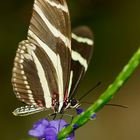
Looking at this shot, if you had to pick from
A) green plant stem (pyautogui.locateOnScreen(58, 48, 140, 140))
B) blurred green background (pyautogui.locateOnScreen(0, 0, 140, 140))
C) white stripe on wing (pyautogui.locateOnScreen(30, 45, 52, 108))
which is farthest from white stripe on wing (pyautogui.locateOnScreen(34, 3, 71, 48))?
blurred green background (pyautogui.locateOnScreen(0, 0, 140, 140))

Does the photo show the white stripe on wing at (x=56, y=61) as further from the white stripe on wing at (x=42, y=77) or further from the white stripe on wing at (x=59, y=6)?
the white stripe on wing at (x=59, y=6)

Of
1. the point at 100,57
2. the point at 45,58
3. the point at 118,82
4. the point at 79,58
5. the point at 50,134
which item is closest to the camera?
the point at 118,82

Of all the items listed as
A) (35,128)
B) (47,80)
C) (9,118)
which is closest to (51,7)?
(47,80)

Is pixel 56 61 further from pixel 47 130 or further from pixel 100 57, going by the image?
pixel 100 57

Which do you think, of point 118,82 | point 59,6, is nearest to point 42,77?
point 59,6

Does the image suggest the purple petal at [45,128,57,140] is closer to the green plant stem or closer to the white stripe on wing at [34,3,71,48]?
the green plant stem

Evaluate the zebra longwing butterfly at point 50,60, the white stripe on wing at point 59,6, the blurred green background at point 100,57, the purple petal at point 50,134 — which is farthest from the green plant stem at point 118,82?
the blurred green background at point 100,57

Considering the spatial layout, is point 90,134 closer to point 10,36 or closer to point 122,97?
point 122,97
